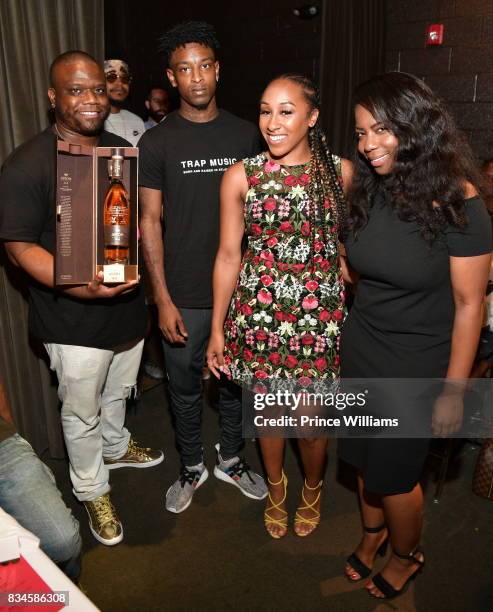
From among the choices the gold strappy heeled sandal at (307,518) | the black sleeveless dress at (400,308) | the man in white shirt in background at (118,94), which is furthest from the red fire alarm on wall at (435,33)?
the gold strappy heeled sandal at (307,518)

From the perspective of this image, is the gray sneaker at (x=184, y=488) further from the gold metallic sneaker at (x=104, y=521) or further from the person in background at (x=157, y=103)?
the person in background at (x=157, y=103)

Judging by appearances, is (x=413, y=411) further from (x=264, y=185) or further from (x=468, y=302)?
(x=264, y=185)

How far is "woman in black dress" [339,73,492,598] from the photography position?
4.72 feet

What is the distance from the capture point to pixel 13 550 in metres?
1.00

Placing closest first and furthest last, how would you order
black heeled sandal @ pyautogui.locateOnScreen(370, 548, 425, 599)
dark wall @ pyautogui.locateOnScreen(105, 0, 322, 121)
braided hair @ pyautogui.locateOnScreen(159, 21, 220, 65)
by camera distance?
1. black heeled sandal @ pyautogui.locateOnScreen(370, 548, 425, 599)
2. braided hair @ pyautogui.locateOnScreen(159, 21, 220, 65)
3. dark wall @ pyautogui.locateOnScreen(105, 0, 322, 121)

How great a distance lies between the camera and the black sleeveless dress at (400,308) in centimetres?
147

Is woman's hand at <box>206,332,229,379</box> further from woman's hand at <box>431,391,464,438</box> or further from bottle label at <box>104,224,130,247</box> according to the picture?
woman's hand at <box>431,391,464,438</box>

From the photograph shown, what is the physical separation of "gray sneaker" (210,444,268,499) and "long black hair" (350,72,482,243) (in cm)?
141

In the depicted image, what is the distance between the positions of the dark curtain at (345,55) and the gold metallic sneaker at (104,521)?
276 cm

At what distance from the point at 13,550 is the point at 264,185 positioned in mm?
1230

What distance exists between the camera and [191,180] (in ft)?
6.49

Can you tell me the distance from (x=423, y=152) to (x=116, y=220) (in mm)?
960

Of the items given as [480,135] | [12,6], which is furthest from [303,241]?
[480,135]

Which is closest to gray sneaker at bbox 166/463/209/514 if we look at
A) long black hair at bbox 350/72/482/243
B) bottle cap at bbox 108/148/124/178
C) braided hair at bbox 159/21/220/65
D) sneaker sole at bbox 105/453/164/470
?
sneaker sole at bbox 105/453/164/470
